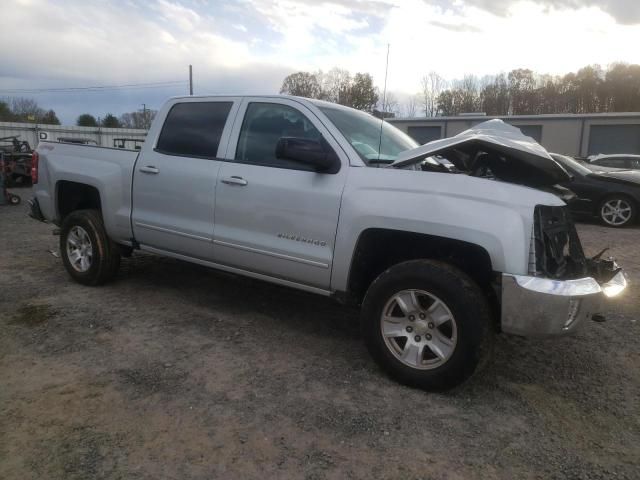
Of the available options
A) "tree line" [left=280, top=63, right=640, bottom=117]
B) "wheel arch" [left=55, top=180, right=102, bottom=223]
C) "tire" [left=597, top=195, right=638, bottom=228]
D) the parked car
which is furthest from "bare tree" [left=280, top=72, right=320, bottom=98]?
"wheel arch" [left=55, top=180, right=102, bottom=223]

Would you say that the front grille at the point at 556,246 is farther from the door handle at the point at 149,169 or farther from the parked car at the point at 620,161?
the parked car at the point at 620,161

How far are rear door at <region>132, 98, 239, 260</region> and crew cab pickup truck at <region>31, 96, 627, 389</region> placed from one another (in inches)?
0.5

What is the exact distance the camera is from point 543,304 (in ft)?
9.36

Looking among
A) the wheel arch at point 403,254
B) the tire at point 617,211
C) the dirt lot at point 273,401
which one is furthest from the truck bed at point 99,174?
the tire at point 617,211

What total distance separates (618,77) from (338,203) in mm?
53112

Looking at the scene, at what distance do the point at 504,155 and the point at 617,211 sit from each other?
341 inches

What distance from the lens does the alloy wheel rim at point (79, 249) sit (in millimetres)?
5172

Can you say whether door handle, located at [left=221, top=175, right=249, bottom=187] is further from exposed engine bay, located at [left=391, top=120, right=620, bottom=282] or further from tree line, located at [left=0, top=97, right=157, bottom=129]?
tree line, located at [left=0, top=97, right=157, bottom=129]

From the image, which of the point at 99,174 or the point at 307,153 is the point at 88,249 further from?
the point at 307,153

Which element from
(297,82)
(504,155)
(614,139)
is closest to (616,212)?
(504,155)

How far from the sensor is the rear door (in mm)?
4238

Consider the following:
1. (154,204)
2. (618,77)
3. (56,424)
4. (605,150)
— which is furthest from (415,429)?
(618,77)

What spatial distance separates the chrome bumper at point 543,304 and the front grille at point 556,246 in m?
0.12

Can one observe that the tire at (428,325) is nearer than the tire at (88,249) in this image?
Yes
